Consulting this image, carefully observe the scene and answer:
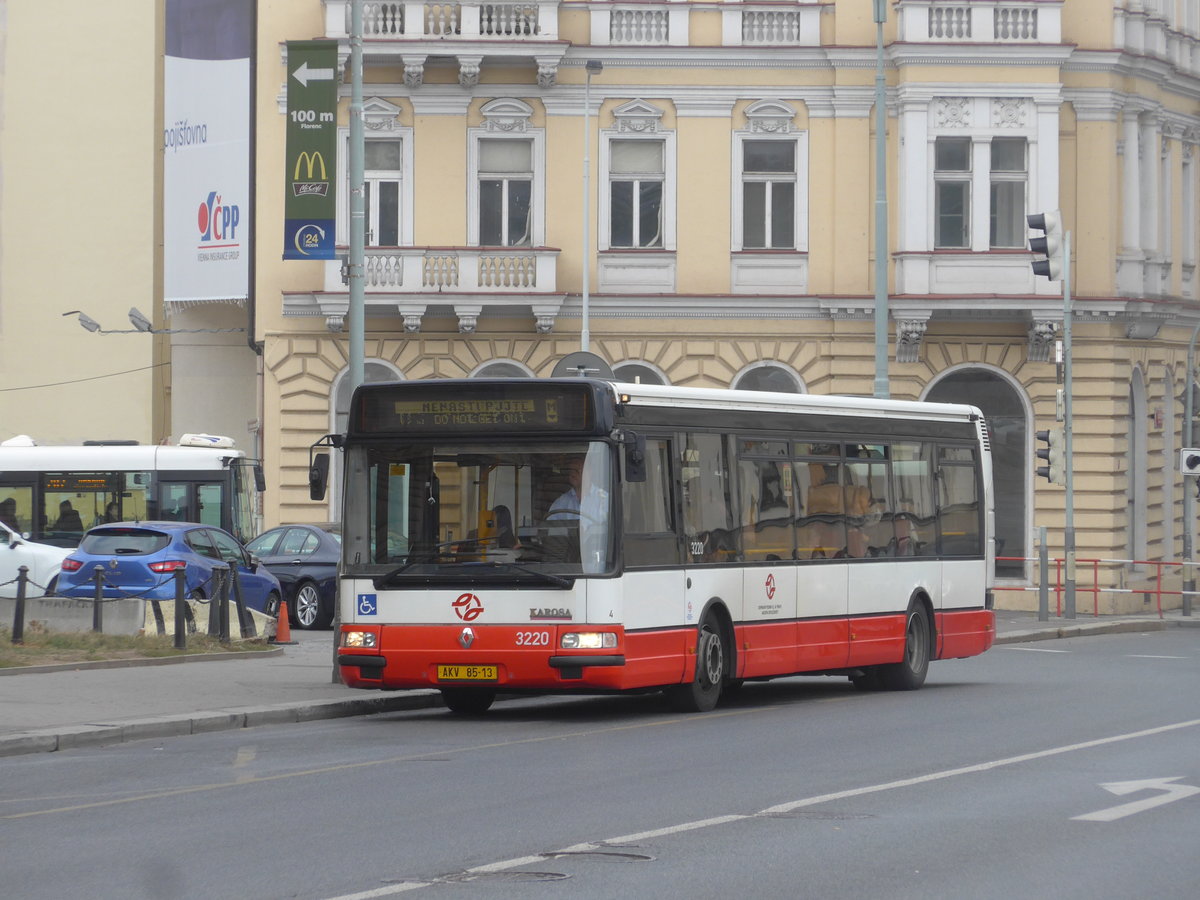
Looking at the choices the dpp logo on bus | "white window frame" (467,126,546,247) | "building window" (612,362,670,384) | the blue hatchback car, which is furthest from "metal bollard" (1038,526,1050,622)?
the dpp logo on bus

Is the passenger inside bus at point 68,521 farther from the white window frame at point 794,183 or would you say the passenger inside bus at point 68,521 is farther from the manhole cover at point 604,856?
the manhole cover at point 604,856

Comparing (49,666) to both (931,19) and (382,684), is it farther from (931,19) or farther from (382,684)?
(931,19)

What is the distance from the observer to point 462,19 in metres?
37.4

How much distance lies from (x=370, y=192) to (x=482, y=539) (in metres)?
22.4

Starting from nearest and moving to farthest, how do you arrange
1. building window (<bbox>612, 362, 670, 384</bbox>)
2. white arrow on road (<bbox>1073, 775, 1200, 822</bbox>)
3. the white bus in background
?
white arrow on road (<bbox>1073, 775, 1200, 822</bbox>) → the white bus in background → building window (<bbox>612, 362, 670, 384</bbox>)

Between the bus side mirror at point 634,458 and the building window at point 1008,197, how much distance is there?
907 inches

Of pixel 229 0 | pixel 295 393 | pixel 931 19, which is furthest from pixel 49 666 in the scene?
pixel 229 0

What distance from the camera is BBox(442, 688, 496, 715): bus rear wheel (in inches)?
714

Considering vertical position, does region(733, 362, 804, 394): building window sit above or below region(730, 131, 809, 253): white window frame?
below

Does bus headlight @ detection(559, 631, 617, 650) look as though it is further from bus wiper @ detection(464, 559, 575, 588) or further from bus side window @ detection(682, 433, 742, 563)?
bus side window @ detection(682, 433, 742, 563)

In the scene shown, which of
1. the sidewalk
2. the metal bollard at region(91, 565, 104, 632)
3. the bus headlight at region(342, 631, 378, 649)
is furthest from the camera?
the metal bollard at region(91, 565, 104, 632)

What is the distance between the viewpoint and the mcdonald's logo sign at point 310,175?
20.6 m

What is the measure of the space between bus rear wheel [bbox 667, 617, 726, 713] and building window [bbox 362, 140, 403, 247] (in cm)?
2129

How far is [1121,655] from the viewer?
27672 millimetres
